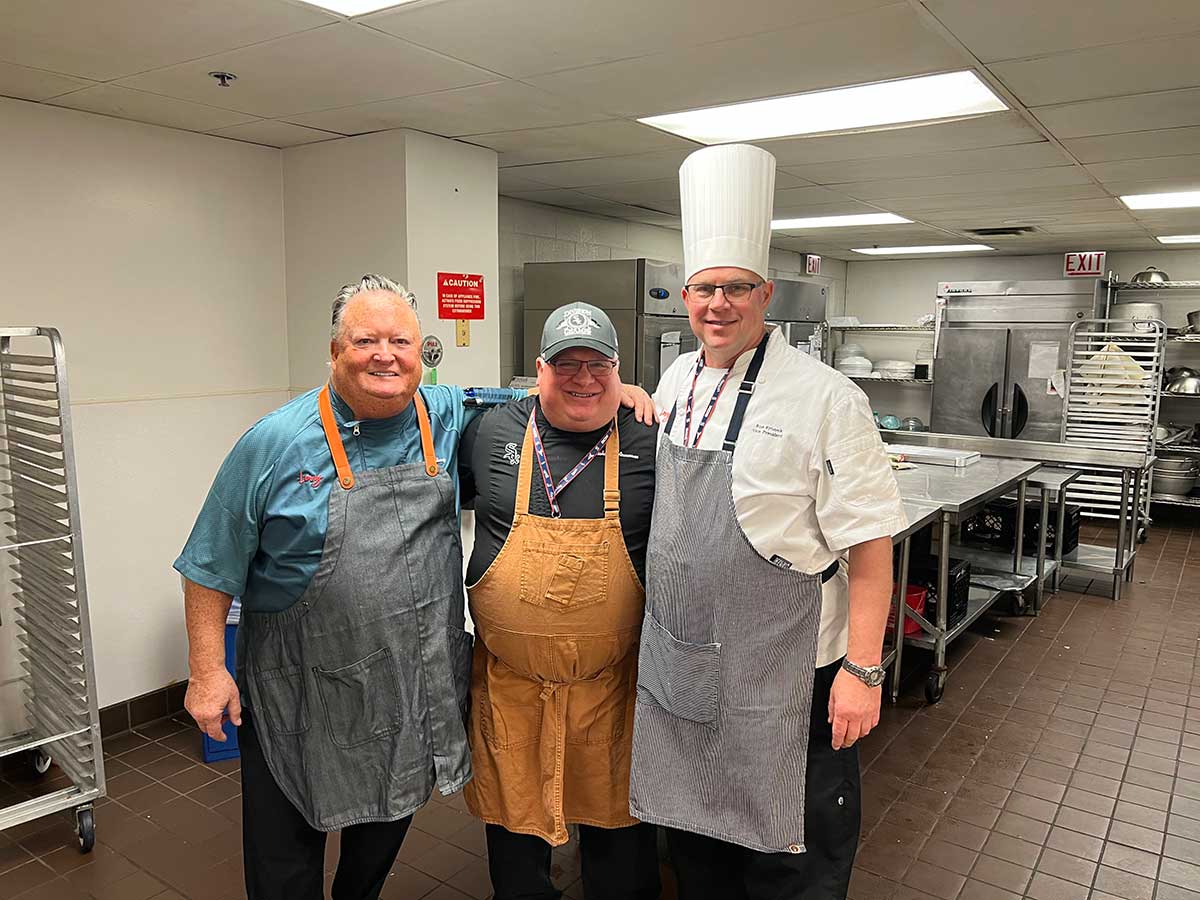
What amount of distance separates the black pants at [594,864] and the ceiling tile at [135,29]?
6.35 feet

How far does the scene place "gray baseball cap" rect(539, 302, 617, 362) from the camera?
1717 mm

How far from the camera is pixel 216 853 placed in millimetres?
2549

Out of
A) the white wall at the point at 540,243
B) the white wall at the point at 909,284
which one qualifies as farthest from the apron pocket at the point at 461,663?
the white wall at the point at 909,284

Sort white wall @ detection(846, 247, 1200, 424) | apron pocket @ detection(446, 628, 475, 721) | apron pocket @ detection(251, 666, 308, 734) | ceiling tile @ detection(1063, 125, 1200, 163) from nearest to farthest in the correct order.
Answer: apron pocket @ detection(251, 666, 308, 734)
apron pocket @ detection(446, 628, 475, 721)
ceiling tile @ detection(1063, 125, 1200, 163)
white wall @ detection(846, 247, 1200, 424)

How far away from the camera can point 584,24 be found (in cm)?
210

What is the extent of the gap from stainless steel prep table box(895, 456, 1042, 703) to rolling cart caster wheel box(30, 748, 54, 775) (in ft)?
9.85

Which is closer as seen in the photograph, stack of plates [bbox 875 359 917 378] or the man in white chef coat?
the man in white chef coat

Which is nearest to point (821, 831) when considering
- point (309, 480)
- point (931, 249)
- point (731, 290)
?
point (731, 290)

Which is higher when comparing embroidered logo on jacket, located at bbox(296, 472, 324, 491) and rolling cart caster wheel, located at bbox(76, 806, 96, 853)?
embroidered logo on jacket, located at bbox(296, 472, 324, 491)

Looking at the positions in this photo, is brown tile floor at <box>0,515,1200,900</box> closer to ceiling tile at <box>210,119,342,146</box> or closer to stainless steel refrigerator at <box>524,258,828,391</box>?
stainless steel refrigerator at <box>524,258,828,391</box>

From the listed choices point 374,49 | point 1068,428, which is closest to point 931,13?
point 374,49

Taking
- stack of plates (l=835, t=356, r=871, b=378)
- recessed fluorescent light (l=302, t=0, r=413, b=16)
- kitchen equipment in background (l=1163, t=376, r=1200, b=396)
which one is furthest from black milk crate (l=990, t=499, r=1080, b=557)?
recessed fluorescent light (l=302, t=0, r=413, b=16)

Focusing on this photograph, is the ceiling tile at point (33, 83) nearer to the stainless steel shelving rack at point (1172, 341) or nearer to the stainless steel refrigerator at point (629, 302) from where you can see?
the stainless steel refrigerator at point (629, 302)

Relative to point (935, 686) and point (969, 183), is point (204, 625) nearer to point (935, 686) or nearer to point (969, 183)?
point (935, 686)
